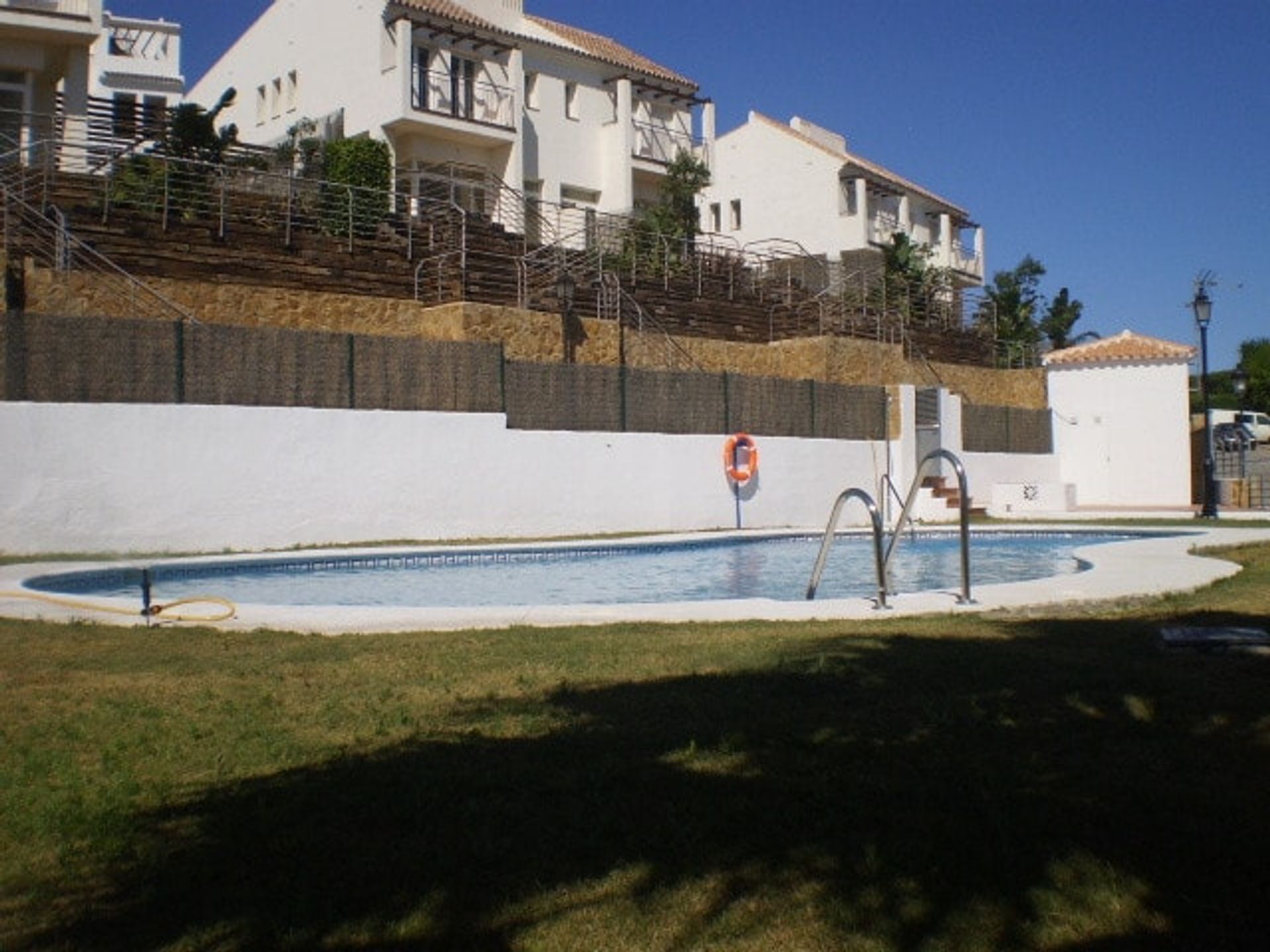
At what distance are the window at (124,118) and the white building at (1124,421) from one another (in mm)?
22207

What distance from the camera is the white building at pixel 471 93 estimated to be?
32.4m

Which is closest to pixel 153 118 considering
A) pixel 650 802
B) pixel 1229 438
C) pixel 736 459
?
pixel 736 459

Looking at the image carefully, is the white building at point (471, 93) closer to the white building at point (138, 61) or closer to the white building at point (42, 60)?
the white building at point (138, 61)

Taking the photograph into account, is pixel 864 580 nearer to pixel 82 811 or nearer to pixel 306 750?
pixel 306 750

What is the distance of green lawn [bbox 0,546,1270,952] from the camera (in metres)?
3.16

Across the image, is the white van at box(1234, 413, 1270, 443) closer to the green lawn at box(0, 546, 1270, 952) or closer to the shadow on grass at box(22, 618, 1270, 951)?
the green lawn at box(0, 546, 1270, 952)

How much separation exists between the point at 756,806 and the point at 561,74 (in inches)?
1388

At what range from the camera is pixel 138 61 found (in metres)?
41.7

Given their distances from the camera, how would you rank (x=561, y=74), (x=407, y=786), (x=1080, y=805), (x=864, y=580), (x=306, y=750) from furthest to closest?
(x=561, y=74), (x=864, y=580), (x=306, y=750), (x=407, y=786), (x=1080, y=805)

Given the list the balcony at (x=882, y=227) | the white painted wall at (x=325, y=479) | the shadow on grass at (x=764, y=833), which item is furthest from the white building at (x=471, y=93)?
the shadow on grass at (x=764, y=833)

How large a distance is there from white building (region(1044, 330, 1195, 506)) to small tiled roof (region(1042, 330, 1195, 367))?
19mm

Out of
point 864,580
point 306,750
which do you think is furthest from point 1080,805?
point 864,580

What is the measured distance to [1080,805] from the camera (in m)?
3.94

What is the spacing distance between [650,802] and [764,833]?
458 mm
